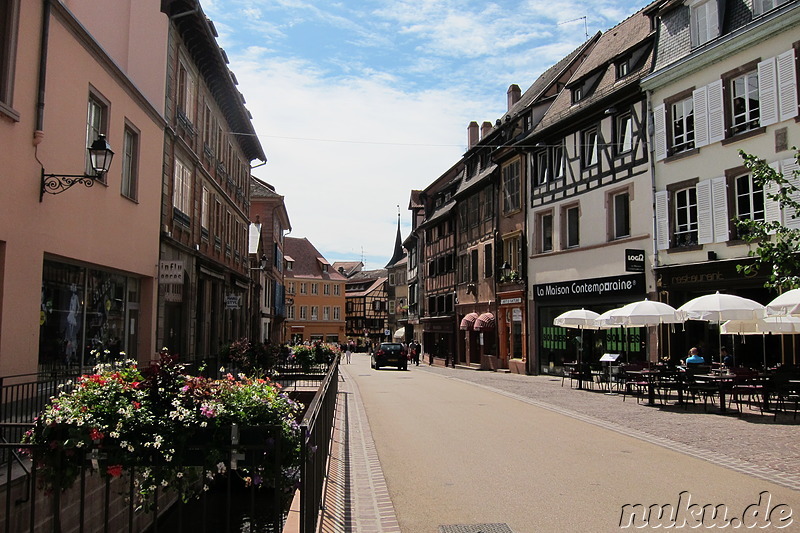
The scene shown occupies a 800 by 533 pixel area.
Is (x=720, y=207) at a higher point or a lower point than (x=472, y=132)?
lower

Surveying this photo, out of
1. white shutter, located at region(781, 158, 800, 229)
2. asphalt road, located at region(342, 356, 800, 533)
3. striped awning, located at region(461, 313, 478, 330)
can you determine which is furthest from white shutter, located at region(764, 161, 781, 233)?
striped awning, located at region(461, 313, 478, 330)

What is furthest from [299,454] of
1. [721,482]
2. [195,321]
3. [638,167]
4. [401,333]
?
[401,333]

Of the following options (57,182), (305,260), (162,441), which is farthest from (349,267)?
(162,441)

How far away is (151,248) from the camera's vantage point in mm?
17172

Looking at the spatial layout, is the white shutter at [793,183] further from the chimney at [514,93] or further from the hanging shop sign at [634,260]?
the chimney at [514,93]

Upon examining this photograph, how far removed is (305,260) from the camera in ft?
299

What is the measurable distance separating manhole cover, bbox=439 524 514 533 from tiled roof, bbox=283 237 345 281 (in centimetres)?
8369

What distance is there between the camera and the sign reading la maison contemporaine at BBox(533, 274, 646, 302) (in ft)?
76.5

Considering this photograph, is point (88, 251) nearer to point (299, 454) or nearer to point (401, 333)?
point (299, 454)

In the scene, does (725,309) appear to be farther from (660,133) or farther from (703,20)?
(703,20)

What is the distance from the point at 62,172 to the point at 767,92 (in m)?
17.3

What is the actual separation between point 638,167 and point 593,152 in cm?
331

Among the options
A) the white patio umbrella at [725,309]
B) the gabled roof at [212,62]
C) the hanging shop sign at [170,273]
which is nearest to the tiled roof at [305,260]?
the gabled roof at [212,62]

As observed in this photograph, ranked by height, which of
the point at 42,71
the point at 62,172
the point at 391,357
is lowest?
the point at 391,357
